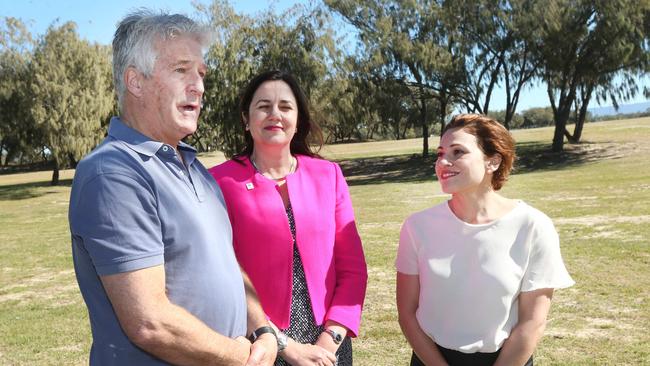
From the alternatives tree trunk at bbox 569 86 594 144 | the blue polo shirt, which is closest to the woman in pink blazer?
the blue polo shirt

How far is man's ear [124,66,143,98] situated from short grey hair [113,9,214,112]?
0.04ft

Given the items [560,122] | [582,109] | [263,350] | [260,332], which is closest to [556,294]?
[260,332]

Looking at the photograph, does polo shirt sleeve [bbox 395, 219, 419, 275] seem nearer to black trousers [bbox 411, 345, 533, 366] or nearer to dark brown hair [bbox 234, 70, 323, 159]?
black trousers [bbox 411, 345, 533, 366]

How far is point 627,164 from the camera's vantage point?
25.8 metres

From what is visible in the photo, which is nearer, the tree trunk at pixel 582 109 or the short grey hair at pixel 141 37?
the short grey hair at pixel 141 37

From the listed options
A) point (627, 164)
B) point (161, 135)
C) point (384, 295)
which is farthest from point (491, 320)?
point (627, 164)

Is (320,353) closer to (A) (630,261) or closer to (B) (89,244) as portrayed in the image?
(B) (89,244)

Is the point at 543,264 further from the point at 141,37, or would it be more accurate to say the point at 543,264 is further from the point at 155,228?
the point at 141,37

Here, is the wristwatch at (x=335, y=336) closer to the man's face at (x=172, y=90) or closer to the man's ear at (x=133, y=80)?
the man's face at (x=172, y=90)

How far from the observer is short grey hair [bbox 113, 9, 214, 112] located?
6.56ft

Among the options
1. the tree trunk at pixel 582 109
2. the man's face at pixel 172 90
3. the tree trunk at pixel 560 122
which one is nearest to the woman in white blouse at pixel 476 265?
the man's face at pixel 172 90

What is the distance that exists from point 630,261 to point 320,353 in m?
7.31

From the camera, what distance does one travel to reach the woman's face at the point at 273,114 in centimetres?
284

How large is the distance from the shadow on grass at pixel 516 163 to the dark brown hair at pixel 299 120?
2460 cm
